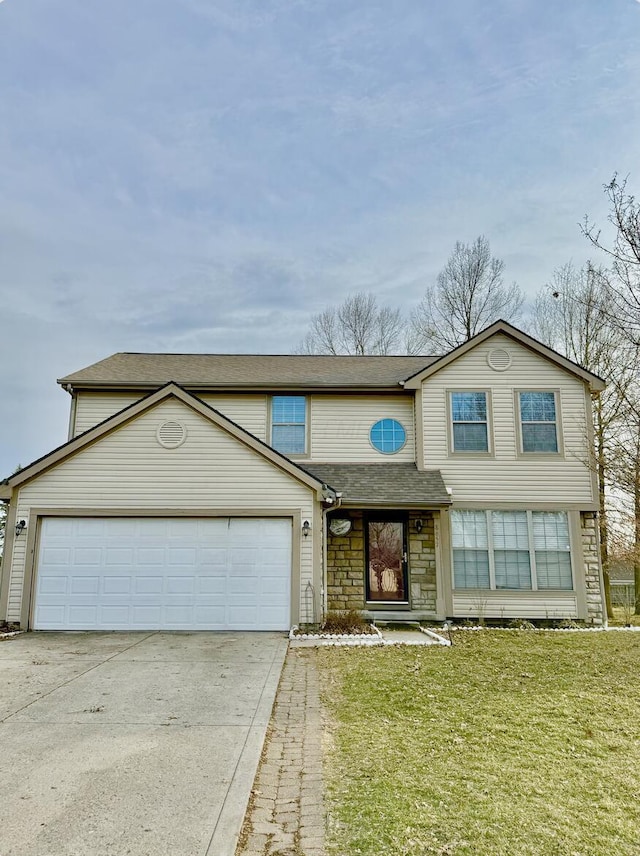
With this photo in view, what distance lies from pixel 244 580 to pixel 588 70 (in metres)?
11.6

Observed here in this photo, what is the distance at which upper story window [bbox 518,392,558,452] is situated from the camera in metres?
13.4

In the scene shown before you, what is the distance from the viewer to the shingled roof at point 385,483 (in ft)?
39.9

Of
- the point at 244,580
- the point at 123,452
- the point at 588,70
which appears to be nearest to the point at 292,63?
the point at 588,70

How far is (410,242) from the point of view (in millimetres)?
19531

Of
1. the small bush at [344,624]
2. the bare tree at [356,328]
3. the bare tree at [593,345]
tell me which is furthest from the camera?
the bare tree at [356,328]

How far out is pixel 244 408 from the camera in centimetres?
1423

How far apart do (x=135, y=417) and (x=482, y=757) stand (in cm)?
917

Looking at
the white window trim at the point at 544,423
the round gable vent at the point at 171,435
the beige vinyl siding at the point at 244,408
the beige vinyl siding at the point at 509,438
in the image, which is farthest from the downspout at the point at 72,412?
the white window trim at the point at 544,423

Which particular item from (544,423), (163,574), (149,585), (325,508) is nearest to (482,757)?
(325,508)

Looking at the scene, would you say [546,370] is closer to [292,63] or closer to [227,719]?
[292,63]

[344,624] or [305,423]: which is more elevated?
[305,423]

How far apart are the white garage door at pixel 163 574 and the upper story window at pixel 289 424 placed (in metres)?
3.15

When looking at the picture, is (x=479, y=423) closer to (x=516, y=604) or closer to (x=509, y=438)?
(x=509, y=438)

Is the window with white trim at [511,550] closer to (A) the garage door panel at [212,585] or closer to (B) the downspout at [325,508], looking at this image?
(B) the downspout at [325,508]
